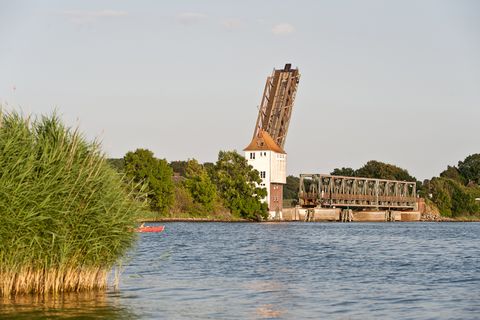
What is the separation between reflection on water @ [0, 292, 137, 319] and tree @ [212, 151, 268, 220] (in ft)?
279

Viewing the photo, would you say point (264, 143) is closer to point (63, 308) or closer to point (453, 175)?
point (63, 308)

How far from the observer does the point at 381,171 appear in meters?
165

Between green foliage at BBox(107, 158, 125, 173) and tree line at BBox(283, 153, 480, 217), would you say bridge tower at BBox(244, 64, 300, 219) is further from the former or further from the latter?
tree line at BBox(283, 153, 480, 217)

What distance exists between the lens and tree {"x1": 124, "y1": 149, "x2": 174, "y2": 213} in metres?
98.0

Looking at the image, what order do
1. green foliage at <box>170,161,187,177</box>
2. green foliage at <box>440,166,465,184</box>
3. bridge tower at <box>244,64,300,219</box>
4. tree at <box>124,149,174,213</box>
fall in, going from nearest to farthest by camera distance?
tree at <box>124,149,174,213</box> < bridge tower at <box>244,64,300,219</box> < green foliage at <box>170,161,187,177</box> < green foliage at <box>440,166,465,184</box>

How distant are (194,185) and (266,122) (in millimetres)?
10692

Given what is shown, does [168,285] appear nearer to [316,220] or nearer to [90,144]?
[90,144]

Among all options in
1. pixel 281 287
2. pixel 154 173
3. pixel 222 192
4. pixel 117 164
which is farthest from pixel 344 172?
pixel 281 287

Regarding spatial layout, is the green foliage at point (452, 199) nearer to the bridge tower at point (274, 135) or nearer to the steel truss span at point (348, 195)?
the steel truss span at point (348, 195)

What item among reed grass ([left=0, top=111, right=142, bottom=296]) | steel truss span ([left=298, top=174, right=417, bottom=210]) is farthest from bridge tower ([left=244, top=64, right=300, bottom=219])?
reed grass ([left=0, top=111, right=142, bottom=296])

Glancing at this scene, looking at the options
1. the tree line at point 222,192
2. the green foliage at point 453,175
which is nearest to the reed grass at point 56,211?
the tree line at point 222,192

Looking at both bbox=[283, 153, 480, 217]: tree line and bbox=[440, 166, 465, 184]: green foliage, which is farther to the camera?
bbox=[440, 166, 465, 184]: green foliage

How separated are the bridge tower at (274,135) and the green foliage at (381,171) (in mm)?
51177

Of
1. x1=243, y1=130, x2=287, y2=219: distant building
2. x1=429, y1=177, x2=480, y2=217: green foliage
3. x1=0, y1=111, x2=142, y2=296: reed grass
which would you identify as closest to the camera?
x1=0, y1=111, x2=142, y2=296: reed grass
